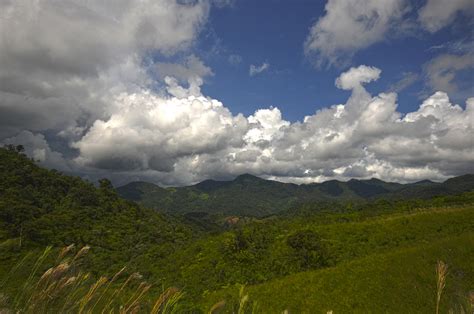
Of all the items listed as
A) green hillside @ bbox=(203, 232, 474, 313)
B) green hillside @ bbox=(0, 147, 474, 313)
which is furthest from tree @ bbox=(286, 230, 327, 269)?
green hillside @ bbox=(203, 232, 474, 313)

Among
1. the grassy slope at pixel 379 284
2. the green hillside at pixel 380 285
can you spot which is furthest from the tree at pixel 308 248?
the green hillside at pixel 380 285

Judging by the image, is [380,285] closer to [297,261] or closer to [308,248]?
[297,261]

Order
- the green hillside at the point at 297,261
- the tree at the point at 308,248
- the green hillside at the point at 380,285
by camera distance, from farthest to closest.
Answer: the tree at the point at 308,248
the green hillside at the point at 380,285
the green hillside at the point at 297,261

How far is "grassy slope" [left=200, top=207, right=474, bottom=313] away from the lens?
1898cm

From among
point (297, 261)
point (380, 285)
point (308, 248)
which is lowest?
point (297, 261)

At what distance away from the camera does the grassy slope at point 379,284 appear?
62.3 feet

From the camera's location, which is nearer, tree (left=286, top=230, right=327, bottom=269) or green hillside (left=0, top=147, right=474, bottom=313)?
green hillside (left=0, top=147, right=474, bottom=313)

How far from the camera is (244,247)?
38.4m

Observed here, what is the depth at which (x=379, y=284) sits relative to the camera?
2162 centimetres

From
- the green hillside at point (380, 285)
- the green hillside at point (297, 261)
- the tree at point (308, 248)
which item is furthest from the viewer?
the tree at point (308, 248)

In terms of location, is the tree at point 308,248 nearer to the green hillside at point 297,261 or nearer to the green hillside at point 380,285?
the green hillside at point 297,261

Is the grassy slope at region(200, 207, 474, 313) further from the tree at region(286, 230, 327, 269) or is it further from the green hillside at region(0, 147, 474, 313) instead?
the tree at region(286, 230, 327, 269)

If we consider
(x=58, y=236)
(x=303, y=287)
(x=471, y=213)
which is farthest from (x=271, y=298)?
(x=58, y=236)

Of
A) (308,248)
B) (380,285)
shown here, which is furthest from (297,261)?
(380,285)
